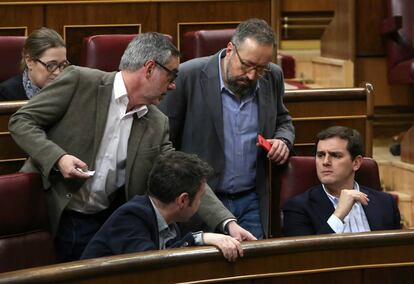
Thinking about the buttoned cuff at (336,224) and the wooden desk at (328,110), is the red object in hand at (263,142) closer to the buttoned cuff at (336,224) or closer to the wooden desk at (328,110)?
the buttoned cuff at (336,224)

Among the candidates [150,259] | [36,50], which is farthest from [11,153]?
[150,259]

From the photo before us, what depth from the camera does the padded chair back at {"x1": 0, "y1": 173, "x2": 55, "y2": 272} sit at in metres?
1.18

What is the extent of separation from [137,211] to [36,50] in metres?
0.48

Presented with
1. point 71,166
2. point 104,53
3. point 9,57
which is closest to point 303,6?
point 104,53

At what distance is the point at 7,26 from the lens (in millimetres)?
2014

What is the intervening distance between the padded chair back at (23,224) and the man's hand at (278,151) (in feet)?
1.14

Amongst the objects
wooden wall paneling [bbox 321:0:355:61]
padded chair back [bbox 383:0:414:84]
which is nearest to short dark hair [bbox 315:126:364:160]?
padded chair back [bbox 383:0:414:84]

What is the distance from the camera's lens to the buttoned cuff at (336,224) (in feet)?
4.37

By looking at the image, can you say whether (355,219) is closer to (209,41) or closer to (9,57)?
(209,41)

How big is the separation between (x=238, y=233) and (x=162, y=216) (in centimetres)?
12

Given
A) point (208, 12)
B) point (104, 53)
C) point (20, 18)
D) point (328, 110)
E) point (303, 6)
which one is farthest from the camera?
point (303, 6)

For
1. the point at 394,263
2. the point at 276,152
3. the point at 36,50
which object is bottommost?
the point at 394,263

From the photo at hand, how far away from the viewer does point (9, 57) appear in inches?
69.1

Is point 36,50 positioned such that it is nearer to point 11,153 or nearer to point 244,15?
point 11,153
